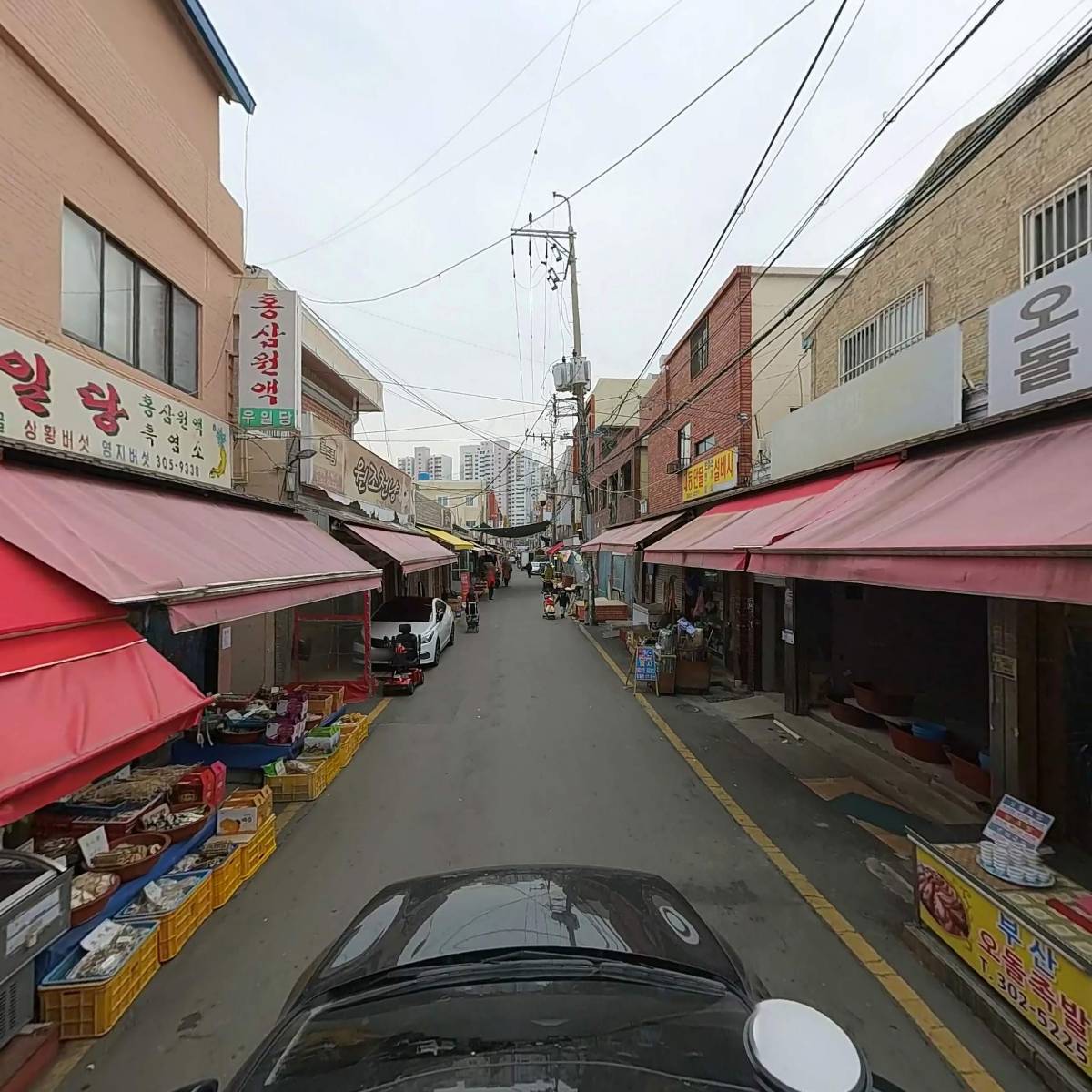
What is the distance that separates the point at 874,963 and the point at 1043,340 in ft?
16.9

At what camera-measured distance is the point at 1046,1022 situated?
2873mm

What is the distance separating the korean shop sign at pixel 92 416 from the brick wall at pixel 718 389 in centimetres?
906

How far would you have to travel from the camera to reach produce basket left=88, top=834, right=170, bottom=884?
13.1 ft

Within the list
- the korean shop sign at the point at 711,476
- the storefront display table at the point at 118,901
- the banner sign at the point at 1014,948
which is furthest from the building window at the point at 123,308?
the korean shop sign at the point at 711,476

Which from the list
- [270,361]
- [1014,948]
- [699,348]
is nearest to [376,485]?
[270,361]

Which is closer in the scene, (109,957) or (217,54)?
(109,957)

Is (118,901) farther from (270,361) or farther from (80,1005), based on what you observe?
(270,361)

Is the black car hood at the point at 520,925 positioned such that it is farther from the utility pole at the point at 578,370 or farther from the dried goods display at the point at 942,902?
the utility pole at the point at 578,370

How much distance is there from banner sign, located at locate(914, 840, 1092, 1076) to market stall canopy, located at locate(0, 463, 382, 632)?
4.85 metres

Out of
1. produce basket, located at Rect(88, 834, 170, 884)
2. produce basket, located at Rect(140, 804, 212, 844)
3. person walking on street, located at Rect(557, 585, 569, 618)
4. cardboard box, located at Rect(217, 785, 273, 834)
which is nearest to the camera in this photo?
produce basket, located at Rect(88, 834, 170, 884)

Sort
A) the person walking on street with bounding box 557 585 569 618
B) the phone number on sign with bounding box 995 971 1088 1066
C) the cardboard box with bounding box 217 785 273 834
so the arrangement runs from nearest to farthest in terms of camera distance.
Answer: the phone number on sign with bounding box 995 971 1088 1066 < the cardboard box with bounding box 217 785 273 834 < the person walking on street with bounding box 557 585 569 618

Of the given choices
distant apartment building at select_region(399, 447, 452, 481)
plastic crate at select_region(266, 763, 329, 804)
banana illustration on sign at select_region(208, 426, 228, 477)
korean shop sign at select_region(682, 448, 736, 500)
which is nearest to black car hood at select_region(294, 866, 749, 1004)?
plastic crate at select_region(266, 763, 329, 804)

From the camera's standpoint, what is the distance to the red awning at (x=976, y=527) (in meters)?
3.04

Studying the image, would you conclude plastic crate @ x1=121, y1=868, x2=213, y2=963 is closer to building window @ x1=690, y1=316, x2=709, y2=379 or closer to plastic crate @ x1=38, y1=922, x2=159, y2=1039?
plastic crate @ x1=38, y1=922, x2=159, y2=1039
